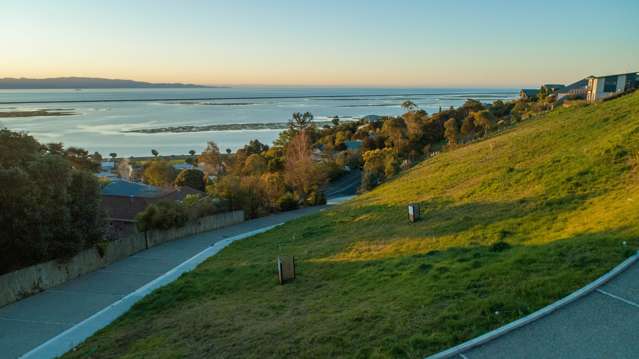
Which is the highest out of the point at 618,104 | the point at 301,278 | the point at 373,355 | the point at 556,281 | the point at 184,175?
the point at 618,104

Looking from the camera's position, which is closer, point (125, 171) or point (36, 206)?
point (36, 206)

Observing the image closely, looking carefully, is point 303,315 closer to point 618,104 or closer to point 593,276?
point 593,276

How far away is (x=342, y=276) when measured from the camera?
12602 millimetres

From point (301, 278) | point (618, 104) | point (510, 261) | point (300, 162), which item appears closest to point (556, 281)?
point (510, 261)

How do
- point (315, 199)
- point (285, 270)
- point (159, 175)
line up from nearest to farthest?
1. point (285, 270)
2. point (315, 199)
3. point (159, 175)

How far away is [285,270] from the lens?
516 inches

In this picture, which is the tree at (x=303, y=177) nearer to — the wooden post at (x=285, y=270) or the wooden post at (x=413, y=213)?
the wooden post at (x=413, y=213)

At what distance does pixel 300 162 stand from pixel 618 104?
2428 cm

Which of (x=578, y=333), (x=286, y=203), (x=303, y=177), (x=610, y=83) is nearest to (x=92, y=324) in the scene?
(x=578, y=333)

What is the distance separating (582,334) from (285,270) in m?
7.76

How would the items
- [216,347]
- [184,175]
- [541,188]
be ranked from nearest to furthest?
[216,347]
[541,188]
[184,175]

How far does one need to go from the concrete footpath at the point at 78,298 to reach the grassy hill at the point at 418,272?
209cm

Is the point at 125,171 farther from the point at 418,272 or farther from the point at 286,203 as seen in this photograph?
the point at 418,272

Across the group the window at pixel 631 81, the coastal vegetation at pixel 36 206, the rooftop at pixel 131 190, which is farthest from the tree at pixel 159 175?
the window at pixel 631 81
